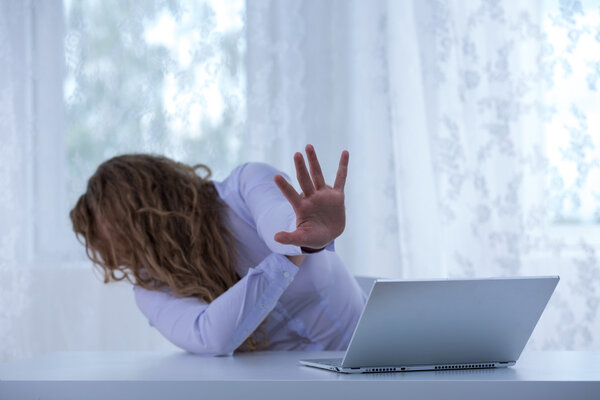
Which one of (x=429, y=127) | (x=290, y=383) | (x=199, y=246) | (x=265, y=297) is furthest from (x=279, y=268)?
(x=429, y=127)

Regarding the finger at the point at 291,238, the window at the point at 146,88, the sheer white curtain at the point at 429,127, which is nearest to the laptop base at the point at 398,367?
the finger at the point at 291,238

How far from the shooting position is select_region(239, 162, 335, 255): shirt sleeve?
127cm

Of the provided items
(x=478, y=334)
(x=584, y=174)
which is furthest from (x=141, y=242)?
(x=584, y=174)

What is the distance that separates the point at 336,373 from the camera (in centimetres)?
95

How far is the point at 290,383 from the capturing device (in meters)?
0.89

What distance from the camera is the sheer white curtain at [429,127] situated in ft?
8.72

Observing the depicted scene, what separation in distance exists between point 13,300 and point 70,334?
0.28m

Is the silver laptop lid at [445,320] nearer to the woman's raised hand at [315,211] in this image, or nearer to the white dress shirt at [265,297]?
the woman's raised hand at [315,211]

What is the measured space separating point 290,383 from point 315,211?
31cm

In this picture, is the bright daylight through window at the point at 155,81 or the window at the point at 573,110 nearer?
the window at the point at 573,110

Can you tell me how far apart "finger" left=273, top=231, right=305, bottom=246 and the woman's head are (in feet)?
1.46

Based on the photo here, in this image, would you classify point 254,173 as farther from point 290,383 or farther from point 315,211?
point 290,383

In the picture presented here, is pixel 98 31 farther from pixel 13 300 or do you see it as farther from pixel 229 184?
pixel 229 184

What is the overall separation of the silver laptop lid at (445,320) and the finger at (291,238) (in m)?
0.21
